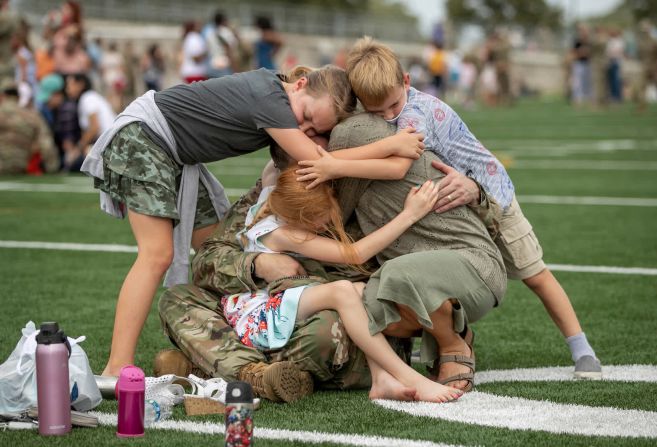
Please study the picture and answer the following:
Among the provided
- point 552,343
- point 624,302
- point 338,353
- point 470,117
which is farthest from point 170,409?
point 470,117

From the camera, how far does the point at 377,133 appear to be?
198 inches

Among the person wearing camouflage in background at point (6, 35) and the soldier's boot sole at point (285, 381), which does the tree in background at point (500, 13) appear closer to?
the person wearing camouflage in background at point (6, 35)

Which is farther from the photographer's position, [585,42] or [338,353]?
[585,42]

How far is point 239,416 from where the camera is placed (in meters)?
3.69

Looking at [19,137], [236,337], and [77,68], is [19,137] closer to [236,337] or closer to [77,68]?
[77,68]

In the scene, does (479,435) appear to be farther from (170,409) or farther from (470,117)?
(470,117)

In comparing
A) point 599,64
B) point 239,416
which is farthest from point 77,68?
point 599,64

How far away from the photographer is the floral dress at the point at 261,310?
4.97 m

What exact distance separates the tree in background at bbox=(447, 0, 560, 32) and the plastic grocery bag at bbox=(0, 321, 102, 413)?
10089 cm

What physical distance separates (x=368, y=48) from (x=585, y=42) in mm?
35936

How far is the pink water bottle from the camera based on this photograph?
408 cm

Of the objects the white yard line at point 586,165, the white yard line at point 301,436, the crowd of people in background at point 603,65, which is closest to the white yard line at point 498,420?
the white yard line at point 301,436

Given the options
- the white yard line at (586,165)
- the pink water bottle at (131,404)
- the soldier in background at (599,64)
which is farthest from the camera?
the soldier in background at (599,64)

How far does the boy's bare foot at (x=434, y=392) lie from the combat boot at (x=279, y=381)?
0.47m
